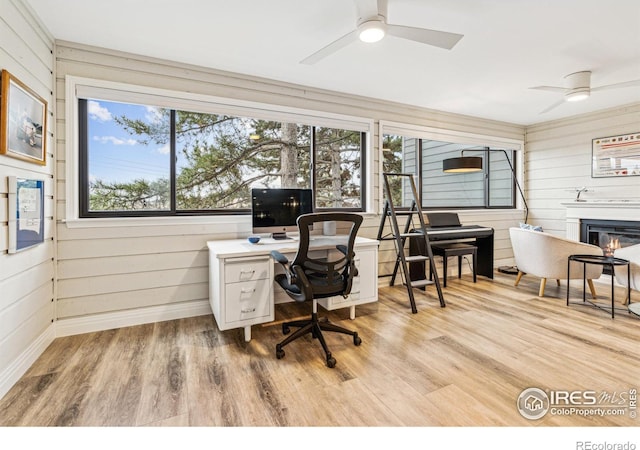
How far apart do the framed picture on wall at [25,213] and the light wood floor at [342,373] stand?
2.80 ft

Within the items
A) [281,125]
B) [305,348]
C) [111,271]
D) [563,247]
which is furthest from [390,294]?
[111,271]

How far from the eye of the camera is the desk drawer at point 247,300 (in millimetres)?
2455

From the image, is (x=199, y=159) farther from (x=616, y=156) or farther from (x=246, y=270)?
(x=616, y=156)

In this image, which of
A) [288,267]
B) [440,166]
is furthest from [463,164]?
[288,267]

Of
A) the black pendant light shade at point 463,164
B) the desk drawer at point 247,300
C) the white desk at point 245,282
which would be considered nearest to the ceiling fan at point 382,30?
the white desk at point 245,282

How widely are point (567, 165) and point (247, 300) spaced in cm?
522

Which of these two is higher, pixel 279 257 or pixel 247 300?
pixel 279 257

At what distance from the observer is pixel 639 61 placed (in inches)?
119

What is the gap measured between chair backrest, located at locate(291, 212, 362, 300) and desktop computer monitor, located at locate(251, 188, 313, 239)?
32.8 inches

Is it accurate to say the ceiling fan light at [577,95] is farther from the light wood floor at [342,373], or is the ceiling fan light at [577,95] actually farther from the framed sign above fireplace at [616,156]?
the light wood floor at [342,373]

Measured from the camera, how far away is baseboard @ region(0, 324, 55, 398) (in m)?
1.87

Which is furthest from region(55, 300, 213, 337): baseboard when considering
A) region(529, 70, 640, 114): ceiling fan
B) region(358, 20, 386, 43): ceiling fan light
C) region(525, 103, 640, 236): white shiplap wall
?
region(525, 103, 640, 236): white shiplap wall

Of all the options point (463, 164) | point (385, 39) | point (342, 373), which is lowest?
point (342, 373)

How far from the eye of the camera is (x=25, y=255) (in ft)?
7.06
